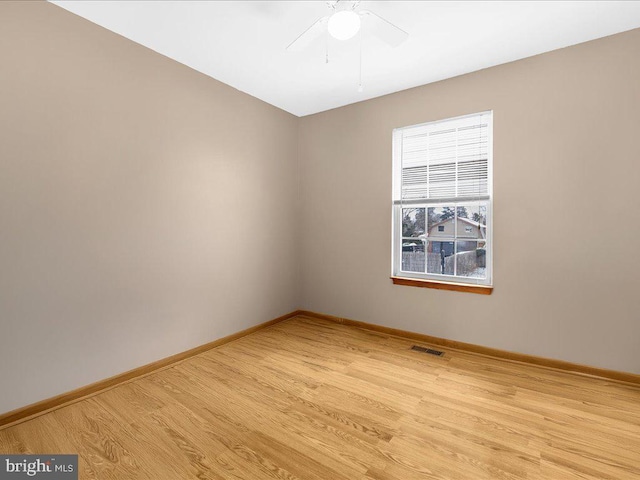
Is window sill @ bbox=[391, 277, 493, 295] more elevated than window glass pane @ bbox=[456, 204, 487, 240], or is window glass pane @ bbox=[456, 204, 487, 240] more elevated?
window glass pane @ bbox=[456, 204, 487, 240]

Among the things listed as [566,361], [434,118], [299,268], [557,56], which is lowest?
[566,361]

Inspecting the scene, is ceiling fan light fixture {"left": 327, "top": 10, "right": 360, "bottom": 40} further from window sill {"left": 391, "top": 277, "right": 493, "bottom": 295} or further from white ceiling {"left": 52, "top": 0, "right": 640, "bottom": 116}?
window sill {"left": 391, "top": 277, "right": 493, "bottom": 295}

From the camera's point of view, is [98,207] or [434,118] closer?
[98,207]

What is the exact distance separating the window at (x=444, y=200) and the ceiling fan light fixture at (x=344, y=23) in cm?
169

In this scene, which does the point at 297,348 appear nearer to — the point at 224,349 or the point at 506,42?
the point at 224,349

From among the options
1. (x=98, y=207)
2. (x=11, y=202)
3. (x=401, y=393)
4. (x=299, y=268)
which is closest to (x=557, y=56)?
(x=401, y=393)

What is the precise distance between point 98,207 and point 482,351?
11.5ft

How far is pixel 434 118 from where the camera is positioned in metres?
3.21

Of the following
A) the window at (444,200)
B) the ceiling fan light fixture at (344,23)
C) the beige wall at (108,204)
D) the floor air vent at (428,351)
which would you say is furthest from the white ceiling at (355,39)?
the floor air vent at (428,351)

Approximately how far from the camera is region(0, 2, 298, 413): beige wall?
198 cm

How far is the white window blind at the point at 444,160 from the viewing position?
303cm

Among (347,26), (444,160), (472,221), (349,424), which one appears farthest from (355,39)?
(349,424)

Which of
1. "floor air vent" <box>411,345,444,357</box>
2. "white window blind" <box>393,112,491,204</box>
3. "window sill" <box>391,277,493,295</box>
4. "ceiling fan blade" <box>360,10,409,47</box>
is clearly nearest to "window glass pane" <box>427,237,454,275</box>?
"window sill" <box>391,277,493,295</box>

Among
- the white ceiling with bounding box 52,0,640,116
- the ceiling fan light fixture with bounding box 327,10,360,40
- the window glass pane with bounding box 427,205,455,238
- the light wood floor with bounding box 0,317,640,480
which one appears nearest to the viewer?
the light wood floor with bounding box 0,317,640,480
